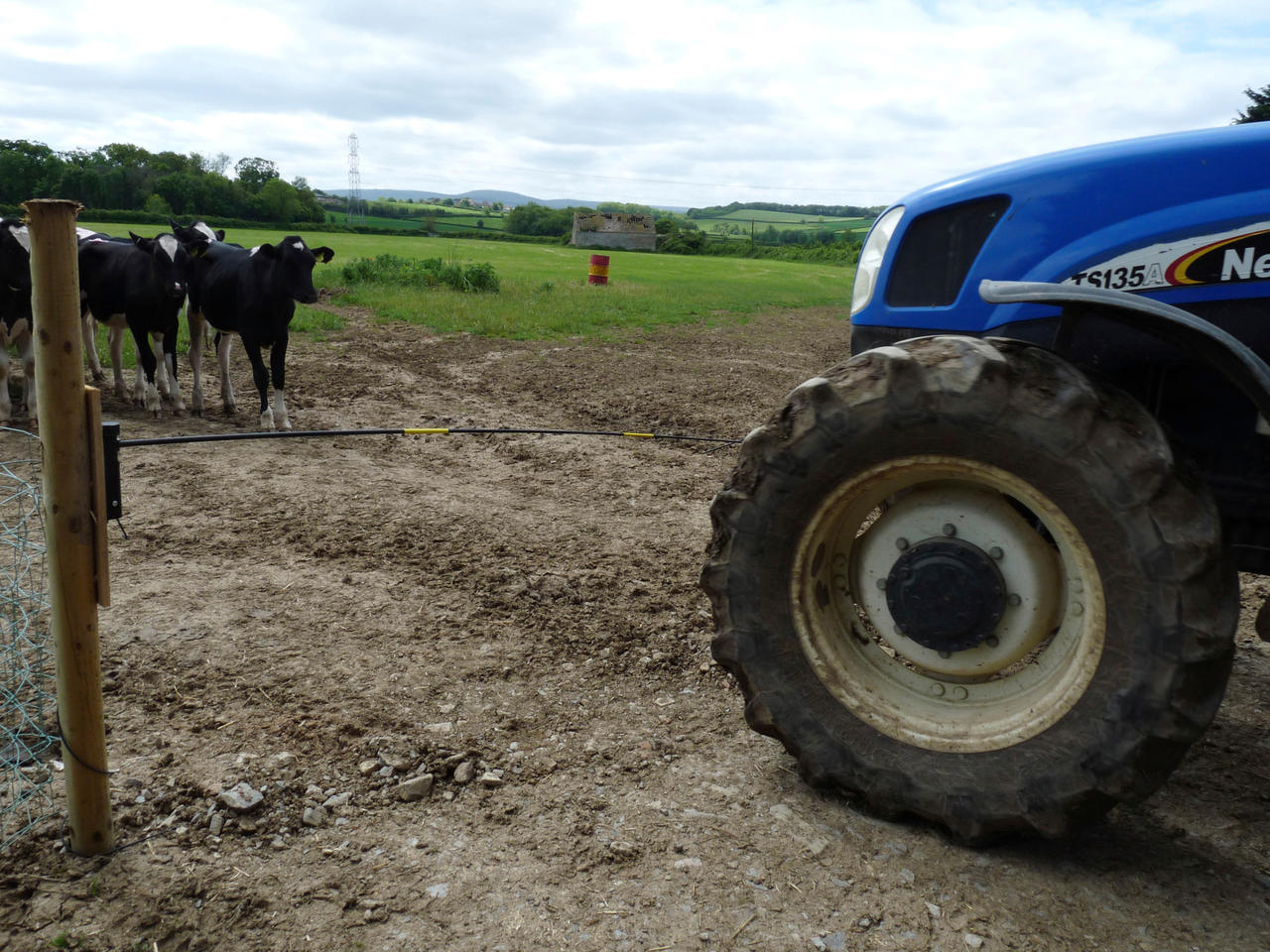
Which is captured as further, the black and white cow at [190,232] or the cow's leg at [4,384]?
the black and white cow at [190,232]

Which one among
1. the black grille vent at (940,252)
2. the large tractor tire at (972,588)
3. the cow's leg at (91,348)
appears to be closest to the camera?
the large tractor tire at (972,588)

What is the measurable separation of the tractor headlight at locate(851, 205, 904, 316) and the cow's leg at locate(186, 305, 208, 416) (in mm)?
7287

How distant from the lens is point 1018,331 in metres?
2.84

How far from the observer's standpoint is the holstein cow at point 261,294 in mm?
8148

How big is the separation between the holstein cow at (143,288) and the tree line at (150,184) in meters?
10.5

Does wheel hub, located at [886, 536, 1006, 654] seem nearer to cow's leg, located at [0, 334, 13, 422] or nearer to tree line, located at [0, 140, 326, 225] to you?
cow's leg, located at [0, 334, 13, 422]

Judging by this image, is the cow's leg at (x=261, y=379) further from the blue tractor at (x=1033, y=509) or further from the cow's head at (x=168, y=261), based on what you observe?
the blue tractor at (x=1033, y=509)

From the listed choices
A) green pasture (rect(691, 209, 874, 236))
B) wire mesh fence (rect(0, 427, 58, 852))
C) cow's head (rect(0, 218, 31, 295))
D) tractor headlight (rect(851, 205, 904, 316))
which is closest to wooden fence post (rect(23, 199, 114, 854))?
wire mesh fence (rect(0, 427, 58, 852))

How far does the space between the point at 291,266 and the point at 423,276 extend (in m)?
13.0

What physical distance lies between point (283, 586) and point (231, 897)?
231 centimetres

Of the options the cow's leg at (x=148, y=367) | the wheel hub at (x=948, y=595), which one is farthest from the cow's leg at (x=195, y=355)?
the wheel hub at (x=948, y=595)

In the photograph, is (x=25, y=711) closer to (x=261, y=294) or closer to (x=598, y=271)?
(x=261, y=294)

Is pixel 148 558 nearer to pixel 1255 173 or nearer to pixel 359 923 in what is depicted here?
pixel 359 923

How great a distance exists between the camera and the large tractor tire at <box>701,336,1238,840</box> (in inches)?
87.4
